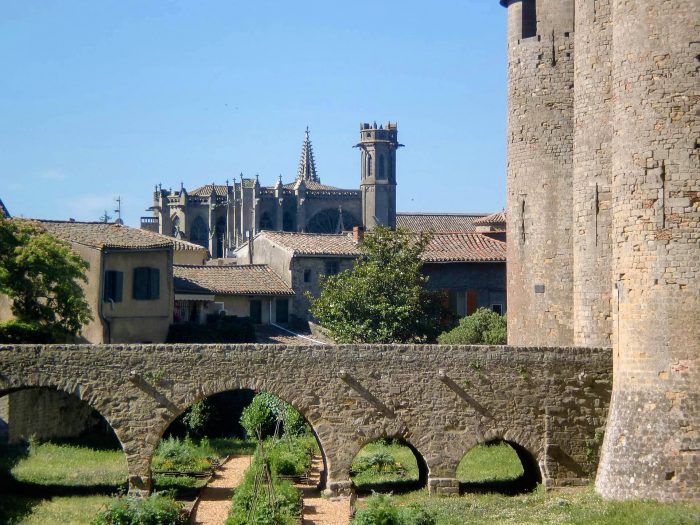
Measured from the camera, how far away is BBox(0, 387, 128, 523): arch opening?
3025 cm

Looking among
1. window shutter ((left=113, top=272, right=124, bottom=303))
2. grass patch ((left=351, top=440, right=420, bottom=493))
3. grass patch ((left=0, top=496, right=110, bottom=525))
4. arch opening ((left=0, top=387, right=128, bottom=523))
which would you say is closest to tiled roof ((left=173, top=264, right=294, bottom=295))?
window shutter ((left=113, top=272, right=124, bottom=303))

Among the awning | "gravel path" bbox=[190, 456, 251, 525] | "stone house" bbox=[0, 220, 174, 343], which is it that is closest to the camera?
"gravel path" bbox=[190, 456, 251, 525]

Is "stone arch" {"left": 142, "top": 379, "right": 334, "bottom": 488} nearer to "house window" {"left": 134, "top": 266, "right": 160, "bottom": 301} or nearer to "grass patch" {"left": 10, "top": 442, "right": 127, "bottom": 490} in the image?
"grass patch" {"left": 10, "top": 442, "right": 127, "bottom": 490}

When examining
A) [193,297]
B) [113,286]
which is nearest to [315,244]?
[193,297]

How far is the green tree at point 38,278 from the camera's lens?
A: 38.5 metres

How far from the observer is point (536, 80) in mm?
32812

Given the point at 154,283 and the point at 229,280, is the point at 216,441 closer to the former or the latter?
the point at 154,283

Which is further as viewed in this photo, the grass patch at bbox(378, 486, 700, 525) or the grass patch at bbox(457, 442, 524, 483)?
the grass patch at bbox(457, 442, 524, 483)

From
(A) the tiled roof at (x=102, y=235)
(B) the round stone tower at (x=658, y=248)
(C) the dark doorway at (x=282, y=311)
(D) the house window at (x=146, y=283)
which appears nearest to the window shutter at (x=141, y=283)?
(D) the house window at (x=146, y=283)

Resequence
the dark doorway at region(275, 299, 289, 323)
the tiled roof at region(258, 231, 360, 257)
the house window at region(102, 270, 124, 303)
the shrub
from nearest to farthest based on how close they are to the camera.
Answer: the shrub, the house window at region(102, 270, 124, 303), the dark doorway at region(275, 299, 289, 323), the tiled roof at region(258, 231, 360, 257)

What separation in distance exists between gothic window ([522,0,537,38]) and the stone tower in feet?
289

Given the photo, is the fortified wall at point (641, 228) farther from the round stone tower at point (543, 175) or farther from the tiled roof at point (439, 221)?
the tiled roof at point (439, 221)

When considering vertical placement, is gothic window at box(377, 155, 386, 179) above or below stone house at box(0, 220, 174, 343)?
above

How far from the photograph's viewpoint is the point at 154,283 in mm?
47062
